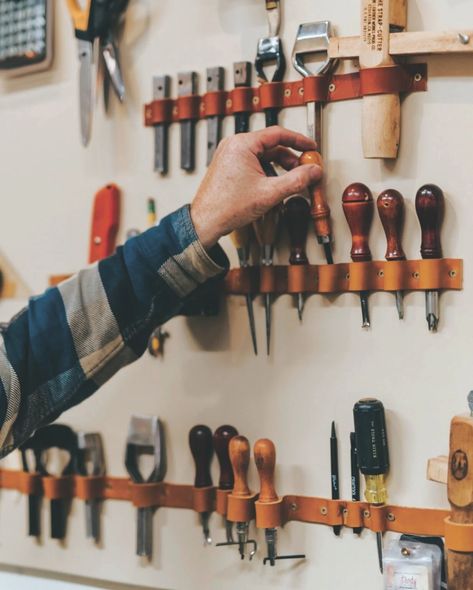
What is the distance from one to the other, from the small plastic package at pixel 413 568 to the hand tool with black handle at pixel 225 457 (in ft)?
1.09

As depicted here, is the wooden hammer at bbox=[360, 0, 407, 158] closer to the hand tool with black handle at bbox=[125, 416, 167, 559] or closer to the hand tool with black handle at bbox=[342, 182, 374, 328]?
the hand tool with black handle at bbox=[342, 182, 374, 328]

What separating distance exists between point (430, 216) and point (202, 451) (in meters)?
0.58

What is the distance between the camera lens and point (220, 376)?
162 centimetres

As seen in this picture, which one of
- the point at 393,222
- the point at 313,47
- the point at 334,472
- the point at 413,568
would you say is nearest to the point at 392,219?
the point at 393,222

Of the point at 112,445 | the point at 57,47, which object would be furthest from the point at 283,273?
the point at 57,47

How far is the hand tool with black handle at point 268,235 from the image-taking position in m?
1.51

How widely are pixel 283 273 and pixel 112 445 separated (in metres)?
0.51

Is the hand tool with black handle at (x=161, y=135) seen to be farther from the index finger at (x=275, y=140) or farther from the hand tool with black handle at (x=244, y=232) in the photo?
the index finger at (x=275, y=140)

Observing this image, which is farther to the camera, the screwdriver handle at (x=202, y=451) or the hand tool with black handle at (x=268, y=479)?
the screwdriver handle at (x=202, y=451)

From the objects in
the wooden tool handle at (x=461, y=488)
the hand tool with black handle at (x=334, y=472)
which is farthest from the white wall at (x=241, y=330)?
the wooden tool handle at (x=461, y=488)

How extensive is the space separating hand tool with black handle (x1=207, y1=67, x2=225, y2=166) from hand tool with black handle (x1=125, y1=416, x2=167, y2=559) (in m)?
0.50

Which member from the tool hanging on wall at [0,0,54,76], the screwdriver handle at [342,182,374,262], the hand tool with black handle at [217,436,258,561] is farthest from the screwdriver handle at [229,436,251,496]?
the tool hanging on wall at [0,0,54,76]

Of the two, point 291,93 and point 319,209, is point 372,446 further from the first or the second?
point 291,93

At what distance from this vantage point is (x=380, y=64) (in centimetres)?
140
